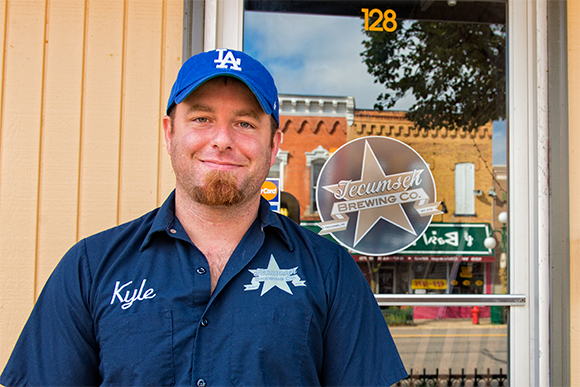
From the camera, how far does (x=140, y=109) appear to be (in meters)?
2.12

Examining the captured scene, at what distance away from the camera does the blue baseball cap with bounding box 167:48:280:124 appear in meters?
1.42

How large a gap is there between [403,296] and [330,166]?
788 mm

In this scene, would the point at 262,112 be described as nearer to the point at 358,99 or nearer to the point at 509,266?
the point at 358,99

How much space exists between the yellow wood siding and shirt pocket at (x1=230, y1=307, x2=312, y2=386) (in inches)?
39.9

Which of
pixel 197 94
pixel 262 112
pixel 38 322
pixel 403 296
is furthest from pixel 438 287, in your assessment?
pixel 38 322

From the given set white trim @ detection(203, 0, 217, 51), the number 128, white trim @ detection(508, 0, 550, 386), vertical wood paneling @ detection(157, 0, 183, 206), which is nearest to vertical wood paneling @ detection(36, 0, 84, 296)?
vertical wood paneling @ detection(157, 0, 183, 206)

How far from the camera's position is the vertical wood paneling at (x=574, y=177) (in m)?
2.16

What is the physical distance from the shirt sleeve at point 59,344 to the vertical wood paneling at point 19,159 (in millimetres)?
848

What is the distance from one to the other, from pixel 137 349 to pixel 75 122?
1.30 m

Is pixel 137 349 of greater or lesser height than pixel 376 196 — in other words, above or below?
below

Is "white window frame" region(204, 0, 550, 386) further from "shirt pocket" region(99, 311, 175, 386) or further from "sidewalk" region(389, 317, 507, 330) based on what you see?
"shirt pocket" region(99, 311, 175, 386)

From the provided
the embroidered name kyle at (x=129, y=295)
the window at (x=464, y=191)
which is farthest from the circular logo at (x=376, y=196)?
the embroidered name kyle at (x=129, y=295)

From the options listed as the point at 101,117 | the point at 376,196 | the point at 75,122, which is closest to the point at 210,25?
the point at 101,117

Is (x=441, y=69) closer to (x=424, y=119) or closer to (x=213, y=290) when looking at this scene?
(x=424, y=119)
